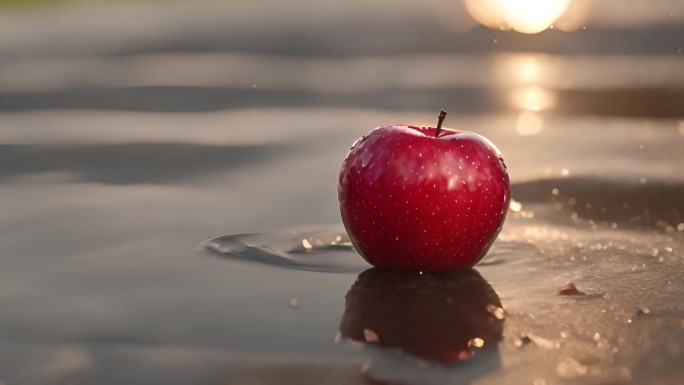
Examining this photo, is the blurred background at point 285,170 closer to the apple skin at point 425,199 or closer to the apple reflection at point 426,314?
the apple reflection at point 426,314

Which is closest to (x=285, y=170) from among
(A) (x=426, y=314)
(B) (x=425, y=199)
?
(B) (x=425, y=199)

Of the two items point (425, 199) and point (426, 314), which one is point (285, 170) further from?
point (426, 314)

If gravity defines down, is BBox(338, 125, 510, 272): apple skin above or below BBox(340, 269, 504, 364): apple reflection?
above

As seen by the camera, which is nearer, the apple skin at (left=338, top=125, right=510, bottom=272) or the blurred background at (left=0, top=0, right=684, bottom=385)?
the blurred background at (left=0, top=0, right=684, bottom=385)

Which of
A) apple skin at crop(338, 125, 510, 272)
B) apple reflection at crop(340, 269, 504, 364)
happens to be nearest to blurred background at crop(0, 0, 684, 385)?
apple reflection at crop(340, 269, 504, 364)

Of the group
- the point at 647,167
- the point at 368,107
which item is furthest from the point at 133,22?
the point at 647,167

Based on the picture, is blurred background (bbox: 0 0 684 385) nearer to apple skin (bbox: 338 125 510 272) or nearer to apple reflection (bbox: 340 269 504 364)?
apple reflection (bbox: 340 269 504 364)
